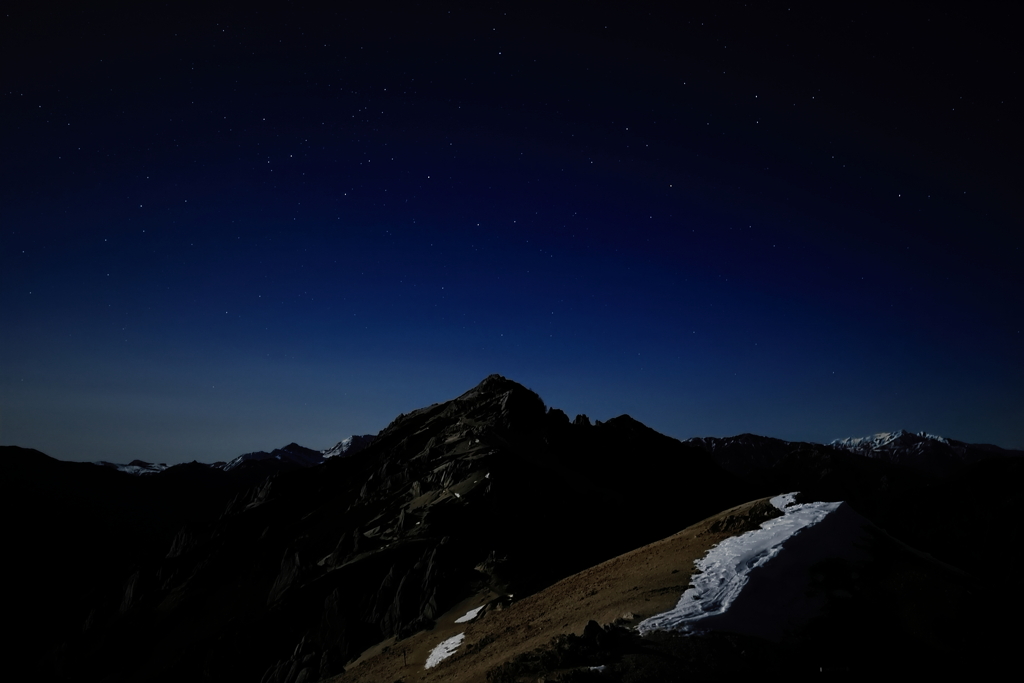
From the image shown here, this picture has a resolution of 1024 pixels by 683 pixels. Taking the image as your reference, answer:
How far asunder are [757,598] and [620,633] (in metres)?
6.63

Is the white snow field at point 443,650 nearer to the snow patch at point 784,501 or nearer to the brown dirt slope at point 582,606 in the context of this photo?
the brown dirt slope at point 582,606

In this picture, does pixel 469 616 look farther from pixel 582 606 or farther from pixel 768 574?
pixel 768 574

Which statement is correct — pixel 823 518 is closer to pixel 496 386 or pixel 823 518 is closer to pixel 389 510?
pixel 389 510

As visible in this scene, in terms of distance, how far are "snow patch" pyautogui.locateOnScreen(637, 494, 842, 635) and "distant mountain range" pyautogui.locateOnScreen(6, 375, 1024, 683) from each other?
159 mm

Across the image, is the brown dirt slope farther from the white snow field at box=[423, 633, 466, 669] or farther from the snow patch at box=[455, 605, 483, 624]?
the snow patch at box=[455, 605, 483, 624]

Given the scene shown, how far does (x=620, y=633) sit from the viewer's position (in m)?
23.3

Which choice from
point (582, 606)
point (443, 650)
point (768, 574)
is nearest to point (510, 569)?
point (443, 650)

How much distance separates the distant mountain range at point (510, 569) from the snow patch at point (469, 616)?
1174mm

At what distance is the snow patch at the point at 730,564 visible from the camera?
23.8m

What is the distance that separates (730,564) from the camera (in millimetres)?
27469

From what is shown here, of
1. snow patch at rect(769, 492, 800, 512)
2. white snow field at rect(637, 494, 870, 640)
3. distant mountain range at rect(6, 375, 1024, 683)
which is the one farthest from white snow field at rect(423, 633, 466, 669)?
snow patch at rect(769, 492, 800, 512)

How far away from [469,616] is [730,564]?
95.3 feet

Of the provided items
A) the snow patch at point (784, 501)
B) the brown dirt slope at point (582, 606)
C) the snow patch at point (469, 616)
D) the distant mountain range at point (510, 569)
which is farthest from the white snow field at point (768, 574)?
the snow patch at point (469, 616)

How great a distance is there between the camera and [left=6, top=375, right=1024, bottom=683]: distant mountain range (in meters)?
22.9
